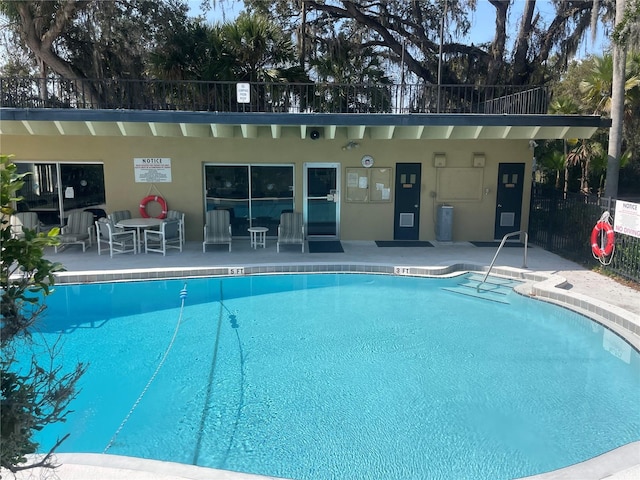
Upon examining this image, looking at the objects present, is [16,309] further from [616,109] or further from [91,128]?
[616,109]

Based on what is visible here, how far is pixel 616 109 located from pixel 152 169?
944cm

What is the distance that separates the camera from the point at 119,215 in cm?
1049

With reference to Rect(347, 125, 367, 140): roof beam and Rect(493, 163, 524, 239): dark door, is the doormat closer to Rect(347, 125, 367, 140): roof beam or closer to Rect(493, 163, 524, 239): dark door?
Rect(347, 125, 367, 140): roof beam

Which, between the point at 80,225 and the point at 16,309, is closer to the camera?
the point at 16,309

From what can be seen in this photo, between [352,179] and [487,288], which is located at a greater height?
[352,179]

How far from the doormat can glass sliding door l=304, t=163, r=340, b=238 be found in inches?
16.0

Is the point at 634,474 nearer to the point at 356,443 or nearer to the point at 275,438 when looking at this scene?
the point at 356,443

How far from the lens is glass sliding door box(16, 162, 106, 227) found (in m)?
10.9

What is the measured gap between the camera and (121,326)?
22.6ft

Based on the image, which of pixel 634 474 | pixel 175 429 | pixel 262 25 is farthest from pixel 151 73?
pixel 634 474

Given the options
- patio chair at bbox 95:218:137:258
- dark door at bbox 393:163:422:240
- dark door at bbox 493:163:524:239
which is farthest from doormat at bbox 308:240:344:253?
dark door at bbox 493:163:524:239

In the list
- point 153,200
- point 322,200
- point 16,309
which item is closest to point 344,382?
point 16,309

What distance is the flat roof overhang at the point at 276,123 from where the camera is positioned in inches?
367

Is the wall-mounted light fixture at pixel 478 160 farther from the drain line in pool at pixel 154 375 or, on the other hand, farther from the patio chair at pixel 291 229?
the drain line in pool at pixel 154 375
